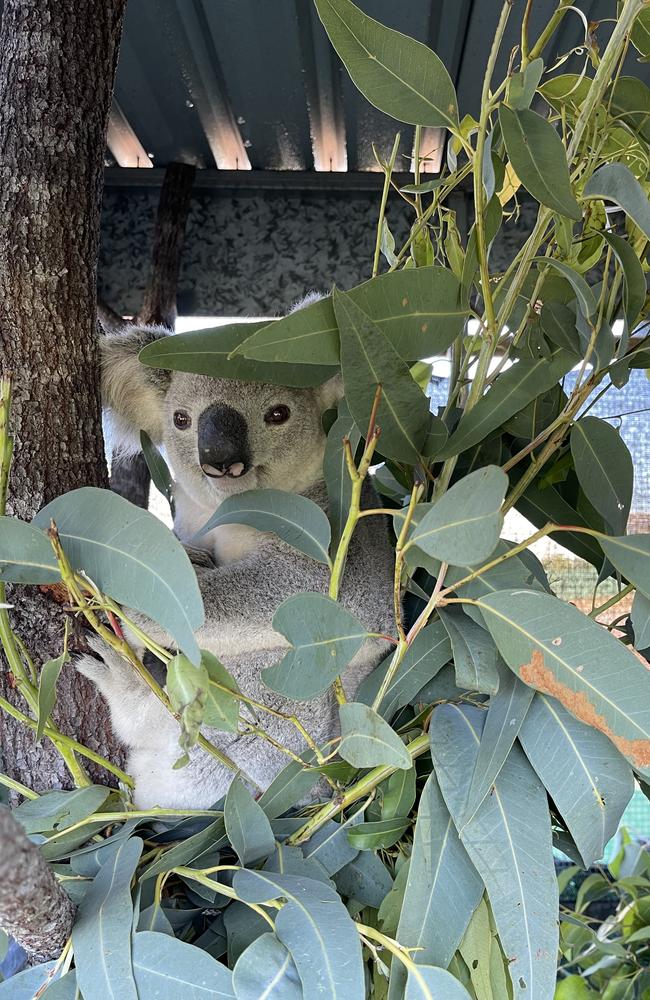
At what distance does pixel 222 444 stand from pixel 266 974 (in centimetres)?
77

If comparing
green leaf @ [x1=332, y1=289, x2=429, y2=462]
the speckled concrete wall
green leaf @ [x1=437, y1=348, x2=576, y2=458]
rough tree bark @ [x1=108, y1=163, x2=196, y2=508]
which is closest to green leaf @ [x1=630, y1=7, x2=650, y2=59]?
green leaf @ [x1=437, y1=348, x2=576, y2=458]

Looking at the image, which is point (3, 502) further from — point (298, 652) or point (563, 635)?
point (563, 635)

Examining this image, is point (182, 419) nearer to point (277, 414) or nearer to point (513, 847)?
point (277, 414)

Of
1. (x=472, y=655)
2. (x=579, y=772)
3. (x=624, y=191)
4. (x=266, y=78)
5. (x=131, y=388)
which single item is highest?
(x=266, y=78)

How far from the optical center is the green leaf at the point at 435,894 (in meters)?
0.92

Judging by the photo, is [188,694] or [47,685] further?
[47,685]

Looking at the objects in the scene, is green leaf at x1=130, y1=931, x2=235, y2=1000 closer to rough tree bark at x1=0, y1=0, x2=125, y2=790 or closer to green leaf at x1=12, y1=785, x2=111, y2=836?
green leaf at x1=12, y1=785, x2=111, y2=836

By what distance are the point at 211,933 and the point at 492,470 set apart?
70 cm

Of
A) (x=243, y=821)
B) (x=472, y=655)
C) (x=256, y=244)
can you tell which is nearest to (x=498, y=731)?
(x=472, y=655)

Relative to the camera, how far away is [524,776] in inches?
38.1

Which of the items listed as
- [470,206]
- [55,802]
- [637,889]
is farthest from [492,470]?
[470,206]

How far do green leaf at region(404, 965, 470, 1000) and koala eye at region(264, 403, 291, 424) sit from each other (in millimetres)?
920

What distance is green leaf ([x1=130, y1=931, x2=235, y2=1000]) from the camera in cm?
86

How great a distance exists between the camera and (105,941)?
86 cm
